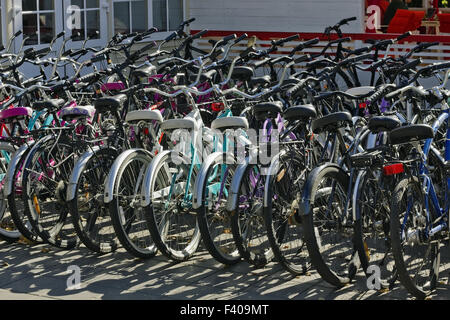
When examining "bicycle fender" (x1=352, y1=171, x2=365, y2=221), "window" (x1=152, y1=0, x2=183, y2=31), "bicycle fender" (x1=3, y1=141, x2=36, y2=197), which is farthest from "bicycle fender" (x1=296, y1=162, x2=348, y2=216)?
"window" (x1=152, y1=0, x2=183, y2=31)

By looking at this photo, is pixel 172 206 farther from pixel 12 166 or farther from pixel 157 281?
pixel 12 166

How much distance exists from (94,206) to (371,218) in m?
1.96

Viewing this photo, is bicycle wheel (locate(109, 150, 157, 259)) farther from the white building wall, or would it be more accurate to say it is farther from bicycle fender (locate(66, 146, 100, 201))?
the white building wall

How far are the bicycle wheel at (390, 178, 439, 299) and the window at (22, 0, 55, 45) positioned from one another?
7350mm

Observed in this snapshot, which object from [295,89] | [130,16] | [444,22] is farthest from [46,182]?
[444,22]

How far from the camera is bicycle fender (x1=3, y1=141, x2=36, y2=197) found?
5.95 metres

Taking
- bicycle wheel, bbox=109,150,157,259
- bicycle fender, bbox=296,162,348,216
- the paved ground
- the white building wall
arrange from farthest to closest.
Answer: the white building wall < bicycle wheel, bbox=109,150,157,259 < the paved ground < bicycle fender, bbox=296,162,348,216

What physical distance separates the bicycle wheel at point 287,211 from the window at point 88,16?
6.78 m

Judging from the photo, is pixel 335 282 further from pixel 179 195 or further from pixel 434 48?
pixel 434 48

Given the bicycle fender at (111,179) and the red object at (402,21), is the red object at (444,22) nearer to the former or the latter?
the red object at (402,21)

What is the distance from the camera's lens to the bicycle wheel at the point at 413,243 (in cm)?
465

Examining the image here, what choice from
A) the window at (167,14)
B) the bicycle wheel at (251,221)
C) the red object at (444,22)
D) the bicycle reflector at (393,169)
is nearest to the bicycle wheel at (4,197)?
the bicycle wheel at (251,221)

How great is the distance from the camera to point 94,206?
596 cm

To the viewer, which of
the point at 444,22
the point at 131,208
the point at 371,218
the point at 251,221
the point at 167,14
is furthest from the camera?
the point at 444,22
